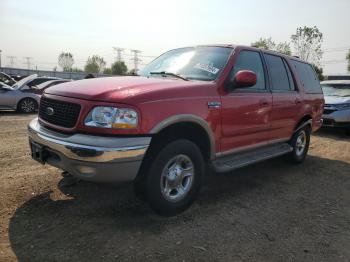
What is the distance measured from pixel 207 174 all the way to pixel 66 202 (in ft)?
7.62

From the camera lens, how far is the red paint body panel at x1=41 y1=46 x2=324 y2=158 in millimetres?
3529

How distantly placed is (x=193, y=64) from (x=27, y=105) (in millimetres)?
10274

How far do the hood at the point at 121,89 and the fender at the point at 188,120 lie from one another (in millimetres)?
247

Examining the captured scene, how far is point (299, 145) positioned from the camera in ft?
22.4

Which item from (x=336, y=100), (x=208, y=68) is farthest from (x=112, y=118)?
(x=336, y=100)

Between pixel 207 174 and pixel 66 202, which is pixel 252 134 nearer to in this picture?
pixel 207 174

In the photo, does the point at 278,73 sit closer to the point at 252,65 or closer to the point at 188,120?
the point at 252,65

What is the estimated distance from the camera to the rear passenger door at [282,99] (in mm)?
5570

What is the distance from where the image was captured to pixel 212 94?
427cm

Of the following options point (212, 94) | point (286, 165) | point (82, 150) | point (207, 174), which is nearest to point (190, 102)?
point (212, 94)

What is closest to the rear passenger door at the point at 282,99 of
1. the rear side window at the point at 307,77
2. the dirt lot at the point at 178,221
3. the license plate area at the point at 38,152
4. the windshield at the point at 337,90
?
the rear side window at the point at 307,77

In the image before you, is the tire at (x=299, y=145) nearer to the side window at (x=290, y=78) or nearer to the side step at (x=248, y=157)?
the side step at (x=248, y=157)

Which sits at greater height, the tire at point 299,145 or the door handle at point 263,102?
the door handle at point 263,102

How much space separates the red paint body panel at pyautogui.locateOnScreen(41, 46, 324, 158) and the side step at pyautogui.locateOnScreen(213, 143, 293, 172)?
0.54 feet
